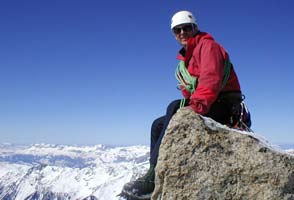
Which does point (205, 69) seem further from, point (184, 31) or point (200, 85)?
point (184, 31)

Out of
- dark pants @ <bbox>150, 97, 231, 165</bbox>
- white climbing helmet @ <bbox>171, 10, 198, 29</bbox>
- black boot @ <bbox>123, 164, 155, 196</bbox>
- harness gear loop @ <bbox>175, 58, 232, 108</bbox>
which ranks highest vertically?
white climbing helmet @ <bbox>171, 10, 198, 29</bbox>

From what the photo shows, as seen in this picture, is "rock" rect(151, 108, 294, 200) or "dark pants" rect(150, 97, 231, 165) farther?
"dark pants" rect(150, 97, 231, 165)

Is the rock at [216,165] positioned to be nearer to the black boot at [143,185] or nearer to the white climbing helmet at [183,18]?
the black boot at [143,185]

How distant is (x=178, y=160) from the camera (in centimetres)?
670

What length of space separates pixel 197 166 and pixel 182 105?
148 centimetres

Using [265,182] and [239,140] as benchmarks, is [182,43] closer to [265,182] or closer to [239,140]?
[239,140]

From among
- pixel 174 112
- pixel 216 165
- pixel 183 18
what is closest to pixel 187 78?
pixel 174 112

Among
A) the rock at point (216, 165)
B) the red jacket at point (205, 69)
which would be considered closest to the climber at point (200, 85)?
the red jacket at point (205, 69)

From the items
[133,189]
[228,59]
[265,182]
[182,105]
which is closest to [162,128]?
[182,105]

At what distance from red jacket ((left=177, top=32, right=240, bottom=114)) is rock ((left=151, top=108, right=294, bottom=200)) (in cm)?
33

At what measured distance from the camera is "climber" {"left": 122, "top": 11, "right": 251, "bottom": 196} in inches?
282

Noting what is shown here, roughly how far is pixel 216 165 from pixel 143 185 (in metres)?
1.65

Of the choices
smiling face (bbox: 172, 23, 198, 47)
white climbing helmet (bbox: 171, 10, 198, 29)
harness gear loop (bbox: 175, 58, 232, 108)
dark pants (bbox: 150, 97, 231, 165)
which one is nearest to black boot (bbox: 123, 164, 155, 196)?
dark pants (bbox: 150, 97, 231, 165)

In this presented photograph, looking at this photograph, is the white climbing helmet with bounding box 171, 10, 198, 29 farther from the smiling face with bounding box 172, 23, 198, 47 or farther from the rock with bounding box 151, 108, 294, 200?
the rock with bounding box 151, 108, 294, 200
